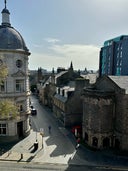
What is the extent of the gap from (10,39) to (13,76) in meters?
6.15

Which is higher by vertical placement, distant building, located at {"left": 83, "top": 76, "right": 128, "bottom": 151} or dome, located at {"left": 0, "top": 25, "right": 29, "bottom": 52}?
dome, located at {"left": 0, "top": 25, "right": 29, "bottom": 52}

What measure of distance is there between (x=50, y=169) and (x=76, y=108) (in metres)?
17.3

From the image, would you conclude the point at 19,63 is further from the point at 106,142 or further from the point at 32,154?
the point at 106,142

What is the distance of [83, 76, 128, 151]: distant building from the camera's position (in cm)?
2627

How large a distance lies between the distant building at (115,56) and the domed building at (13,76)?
54.1 meters

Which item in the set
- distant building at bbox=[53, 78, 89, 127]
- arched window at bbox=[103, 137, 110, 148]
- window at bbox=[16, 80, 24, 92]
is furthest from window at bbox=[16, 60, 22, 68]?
arched window at bbox=[103, 137, 110, 148]

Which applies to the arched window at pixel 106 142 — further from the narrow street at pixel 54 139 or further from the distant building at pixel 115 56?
the distant building at pixel 115 56

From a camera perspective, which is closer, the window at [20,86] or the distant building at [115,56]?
the window at [20,86]

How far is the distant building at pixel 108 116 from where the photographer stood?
86.2ft

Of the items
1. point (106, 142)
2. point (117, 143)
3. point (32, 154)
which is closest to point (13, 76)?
point (32, 154)

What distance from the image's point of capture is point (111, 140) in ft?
92.0

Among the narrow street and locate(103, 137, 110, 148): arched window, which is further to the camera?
locate(103, 137, 110, 148): arched window

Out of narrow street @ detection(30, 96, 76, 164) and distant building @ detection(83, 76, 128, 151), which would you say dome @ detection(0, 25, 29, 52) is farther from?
Answer: narrow street @ detection(30, 96, 76, 164)

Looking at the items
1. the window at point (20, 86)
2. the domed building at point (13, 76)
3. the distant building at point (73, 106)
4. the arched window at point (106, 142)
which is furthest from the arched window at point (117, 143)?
the window at point (20, 86)
